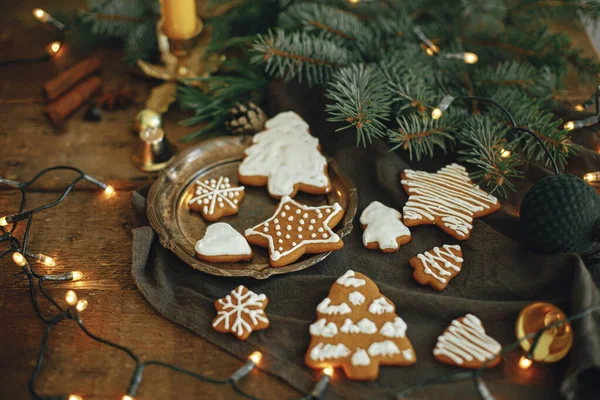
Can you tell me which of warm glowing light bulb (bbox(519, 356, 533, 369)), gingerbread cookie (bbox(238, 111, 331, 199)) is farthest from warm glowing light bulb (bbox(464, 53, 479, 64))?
warm glowing light bulb (bbox(519, 356, 533, 369))

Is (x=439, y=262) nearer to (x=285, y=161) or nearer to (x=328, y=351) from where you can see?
(x=328, y=351)

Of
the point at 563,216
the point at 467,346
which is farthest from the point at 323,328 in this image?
the point at 563,216

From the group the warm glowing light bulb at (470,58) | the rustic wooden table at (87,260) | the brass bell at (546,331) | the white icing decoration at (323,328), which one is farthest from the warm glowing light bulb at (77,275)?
the warm glowing light bulb at (470,58)

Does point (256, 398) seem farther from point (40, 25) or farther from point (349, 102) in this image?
point (40, 25)

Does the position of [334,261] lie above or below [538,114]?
below

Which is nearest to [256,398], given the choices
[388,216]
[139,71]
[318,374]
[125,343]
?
[318,374]

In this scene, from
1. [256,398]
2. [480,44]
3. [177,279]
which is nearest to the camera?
[256,398]

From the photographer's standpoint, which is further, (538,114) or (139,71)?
(139,71)

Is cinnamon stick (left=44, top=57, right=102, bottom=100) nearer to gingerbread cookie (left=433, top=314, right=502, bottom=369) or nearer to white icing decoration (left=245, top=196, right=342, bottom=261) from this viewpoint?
white icing decoration (left=245, top=196, right=342, bottom=261)
